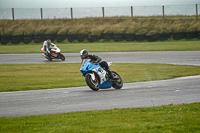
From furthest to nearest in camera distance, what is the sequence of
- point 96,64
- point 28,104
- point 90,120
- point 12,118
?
point 96,64
point 28,104
point 12,118
point 90,120

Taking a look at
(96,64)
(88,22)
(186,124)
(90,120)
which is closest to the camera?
(186,124)

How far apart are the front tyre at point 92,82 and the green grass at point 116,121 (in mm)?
3577

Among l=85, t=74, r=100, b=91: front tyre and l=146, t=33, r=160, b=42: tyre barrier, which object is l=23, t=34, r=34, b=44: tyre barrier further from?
l=85, t=74, r=100, b=91: front tyre

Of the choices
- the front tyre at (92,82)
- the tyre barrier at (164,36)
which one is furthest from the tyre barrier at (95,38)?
the front tyre at (92,82)

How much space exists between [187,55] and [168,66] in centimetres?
561

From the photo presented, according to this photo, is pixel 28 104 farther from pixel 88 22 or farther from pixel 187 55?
pixel 88 22

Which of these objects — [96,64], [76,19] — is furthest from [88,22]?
[96,64]

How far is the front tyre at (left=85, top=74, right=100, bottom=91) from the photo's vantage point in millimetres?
11484

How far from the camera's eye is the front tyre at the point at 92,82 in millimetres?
11484

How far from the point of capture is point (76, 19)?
51188 millimetres

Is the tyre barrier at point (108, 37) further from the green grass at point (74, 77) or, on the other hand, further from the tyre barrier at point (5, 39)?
the green grass at point (74, 77)

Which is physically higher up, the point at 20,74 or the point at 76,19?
the point at 76,19

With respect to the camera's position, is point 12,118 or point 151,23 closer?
point 12,118

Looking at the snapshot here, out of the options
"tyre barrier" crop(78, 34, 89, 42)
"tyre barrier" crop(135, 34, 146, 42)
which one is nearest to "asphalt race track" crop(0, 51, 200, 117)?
"tyre barrier" crop(135, 34, 146, 42)
